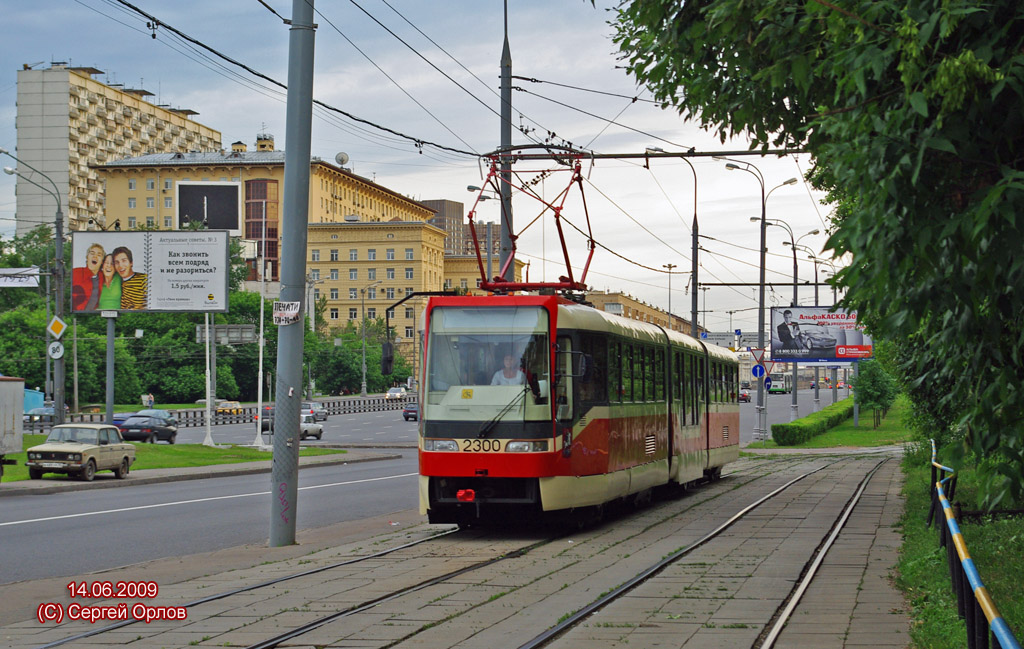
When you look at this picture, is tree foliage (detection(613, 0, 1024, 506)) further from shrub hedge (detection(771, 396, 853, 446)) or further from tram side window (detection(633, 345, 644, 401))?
shrub hedge (detection(771, 396, 853, 446))

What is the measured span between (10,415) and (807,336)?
4017 cm

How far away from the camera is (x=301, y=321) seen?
14.9m

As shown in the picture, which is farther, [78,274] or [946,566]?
[78,274]

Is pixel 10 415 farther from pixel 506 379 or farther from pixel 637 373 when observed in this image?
pixel 506 379

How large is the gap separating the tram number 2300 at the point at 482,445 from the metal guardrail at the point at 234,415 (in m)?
43.8

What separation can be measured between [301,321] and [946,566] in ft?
26.3

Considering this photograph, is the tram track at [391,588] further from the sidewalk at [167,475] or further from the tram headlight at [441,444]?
the sidewalk at [167,475]

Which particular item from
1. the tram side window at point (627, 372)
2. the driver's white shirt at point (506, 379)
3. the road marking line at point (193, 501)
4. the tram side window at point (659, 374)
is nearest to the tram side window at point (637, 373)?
the tram side window at point (627, 372)

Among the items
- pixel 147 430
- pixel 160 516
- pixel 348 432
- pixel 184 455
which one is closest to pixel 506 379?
pixel 160 516

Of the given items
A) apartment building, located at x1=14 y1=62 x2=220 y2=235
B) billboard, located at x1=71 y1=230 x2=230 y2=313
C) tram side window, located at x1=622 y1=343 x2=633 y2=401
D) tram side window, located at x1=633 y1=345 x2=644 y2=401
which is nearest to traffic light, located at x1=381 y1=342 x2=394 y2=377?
tram side window, located at x1=622 y1=343 x2=633 y2=401

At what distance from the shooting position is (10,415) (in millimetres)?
26609

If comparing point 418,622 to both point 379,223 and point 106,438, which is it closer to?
point 106,438

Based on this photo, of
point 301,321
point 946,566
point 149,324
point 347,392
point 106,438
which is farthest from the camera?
point 347,392

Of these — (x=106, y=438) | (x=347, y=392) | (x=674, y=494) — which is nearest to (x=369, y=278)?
(x=347, y=392)
